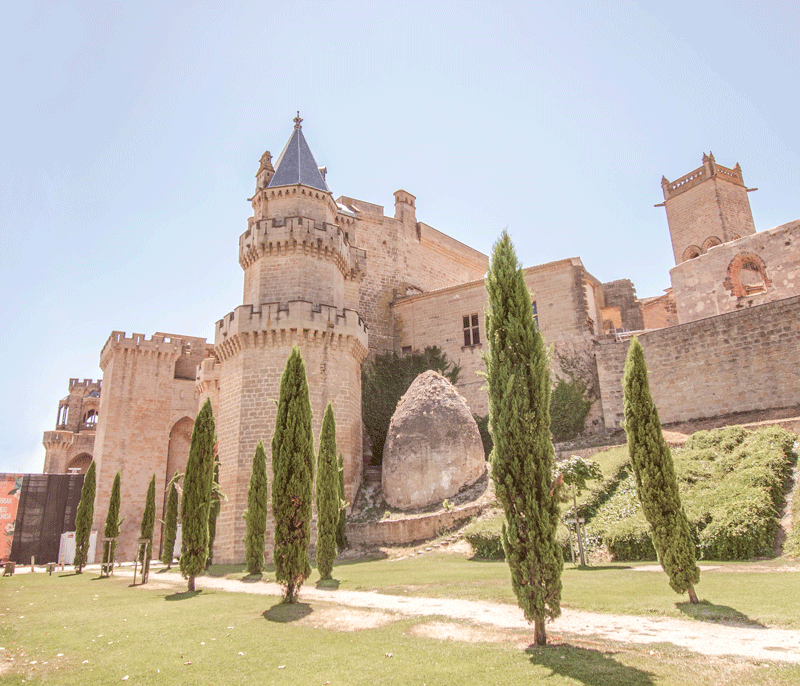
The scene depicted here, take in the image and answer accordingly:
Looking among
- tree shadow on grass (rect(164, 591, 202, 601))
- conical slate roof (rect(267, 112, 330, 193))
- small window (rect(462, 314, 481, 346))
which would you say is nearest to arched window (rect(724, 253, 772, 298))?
small window (rect(462, 314, 481, 346))

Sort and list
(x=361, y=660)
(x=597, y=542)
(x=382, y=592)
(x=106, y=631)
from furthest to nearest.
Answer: (x=597, y=542) → (x=382, y=592) → (x=106, y=631) → (x=361, y=660)

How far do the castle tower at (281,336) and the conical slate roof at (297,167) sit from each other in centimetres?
10

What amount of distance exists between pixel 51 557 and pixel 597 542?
34207 mm

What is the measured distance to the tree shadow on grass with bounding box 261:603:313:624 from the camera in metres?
9.93

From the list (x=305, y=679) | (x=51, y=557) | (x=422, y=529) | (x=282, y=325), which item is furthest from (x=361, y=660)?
(x=51, y=557)

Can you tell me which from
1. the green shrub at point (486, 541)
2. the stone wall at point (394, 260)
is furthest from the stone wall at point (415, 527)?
the stone wall at point (394, 260)

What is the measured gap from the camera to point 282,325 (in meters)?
24.4

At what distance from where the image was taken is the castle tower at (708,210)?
34.8 metres

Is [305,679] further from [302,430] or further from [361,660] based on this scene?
[302,430]

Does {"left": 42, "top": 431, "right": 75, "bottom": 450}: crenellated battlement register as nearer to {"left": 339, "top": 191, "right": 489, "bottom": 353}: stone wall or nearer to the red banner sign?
the red banner sign

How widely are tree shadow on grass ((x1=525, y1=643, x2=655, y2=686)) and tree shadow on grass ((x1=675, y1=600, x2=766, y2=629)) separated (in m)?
2.44

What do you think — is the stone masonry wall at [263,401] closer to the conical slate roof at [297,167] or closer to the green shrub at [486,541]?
the conical slate roof at [297,167]

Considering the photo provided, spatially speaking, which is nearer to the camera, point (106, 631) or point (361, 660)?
point (361, 660)

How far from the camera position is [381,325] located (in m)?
33.7
